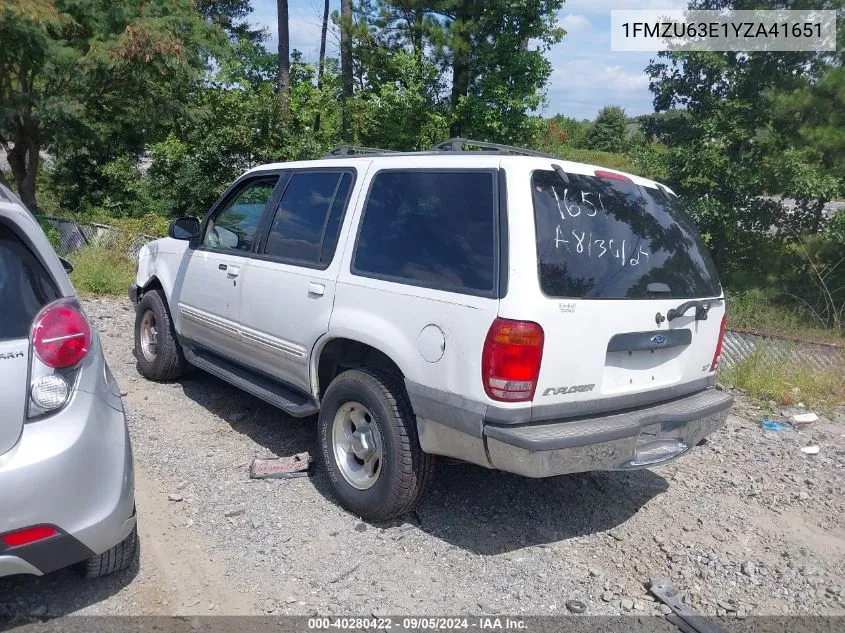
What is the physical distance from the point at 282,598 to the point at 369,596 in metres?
0.39

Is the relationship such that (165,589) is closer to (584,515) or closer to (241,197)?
(584,515)

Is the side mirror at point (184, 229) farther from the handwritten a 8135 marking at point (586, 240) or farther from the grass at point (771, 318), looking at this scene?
the grass at point (771, 318)

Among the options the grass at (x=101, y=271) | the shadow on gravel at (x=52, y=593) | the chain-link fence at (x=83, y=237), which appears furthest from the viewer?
the chain-link fence at (x=83, y=237)

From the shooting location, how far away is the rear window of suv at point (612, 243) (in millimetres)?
3387

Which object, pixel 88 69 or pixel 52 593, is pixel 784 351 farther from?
pixel 88 69

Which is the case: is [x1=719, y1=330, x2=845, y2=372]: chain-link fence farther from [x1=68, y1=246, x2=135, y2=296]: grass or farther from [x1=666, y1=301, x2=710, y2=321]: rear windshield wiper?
[x1=68, y1=246, x2=135, y2=296]: grass

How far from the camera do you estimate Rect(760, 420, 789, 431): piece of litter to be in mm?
5844

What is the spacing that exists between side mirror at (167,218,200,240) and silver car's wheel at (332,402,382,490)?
2.27 metres

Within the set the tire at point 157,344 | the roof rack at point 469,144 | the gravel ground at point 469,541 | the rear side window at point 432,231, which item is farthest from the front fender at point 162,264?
the roof rack at point 469,144

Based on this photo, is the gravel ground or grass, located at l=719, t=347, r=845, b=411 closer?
the gravel ground

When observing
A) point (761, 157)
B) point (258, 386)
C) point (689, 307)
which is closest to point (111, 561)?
point (258, 386)

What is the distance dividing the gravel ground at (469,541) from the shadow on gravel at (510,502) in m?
0.01

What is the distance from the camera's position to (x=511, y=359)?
3.19 meters

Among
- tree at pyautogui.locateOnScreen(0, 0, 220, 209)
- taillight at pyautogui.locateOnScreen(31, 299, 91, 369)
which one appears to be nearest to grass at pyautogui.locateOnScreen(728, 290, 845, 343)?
taillight at pyautogui.locateOnScreen(31, 299, 91, 369)
